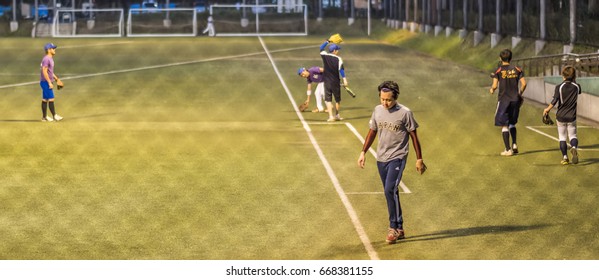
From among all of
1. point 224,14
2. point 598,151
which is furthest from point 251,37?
point 598,151

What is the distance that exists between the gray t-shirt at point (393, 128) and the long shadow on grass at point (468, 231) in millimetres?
1146

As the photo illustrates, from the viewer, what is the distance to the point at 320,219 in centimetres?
1545

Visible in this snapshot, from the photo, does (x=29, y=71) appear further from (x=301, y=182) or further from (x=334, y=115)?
(x=301, y=182)

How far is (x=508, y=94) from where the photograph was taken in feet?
71.6

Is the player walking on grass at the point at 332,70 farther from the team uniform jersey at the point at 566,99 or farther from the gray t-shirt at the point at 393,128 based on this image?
the gray t-shirt at the point at 393,128

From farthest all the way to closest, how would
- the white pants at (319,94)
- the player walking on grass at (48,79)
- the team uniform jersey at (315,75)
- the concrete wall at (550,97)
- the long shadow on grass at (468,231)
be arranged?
the white pants at (319,94)
the team uniform jersey at (315,75)
the concrete wall at (550,97)
the player walking on grass at (48,79)
the long shadow on grass at (468,231)

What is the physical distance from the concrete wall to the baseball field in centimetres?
73

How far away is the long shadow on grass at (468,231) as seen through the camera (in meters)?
14.2

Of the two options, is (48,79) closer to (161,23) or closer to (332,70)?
(332,70)

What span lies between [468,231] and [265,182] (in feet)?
16.5

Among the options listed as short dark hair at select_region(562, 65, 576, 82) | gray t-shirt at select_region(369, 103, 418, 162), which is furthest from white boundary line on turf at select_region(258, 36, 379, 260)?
short dark hair at select_region(562, 65, 576, 82)

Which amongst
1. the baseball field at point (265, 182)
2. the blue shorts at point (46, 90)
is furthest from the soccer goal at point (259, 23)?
the blue shorts at point (46, 90)

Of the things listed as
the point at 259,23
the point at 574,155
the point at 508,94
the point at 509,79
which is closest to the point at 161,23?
the point at 259,23

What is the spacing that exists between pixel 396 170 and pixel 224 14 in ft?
332
